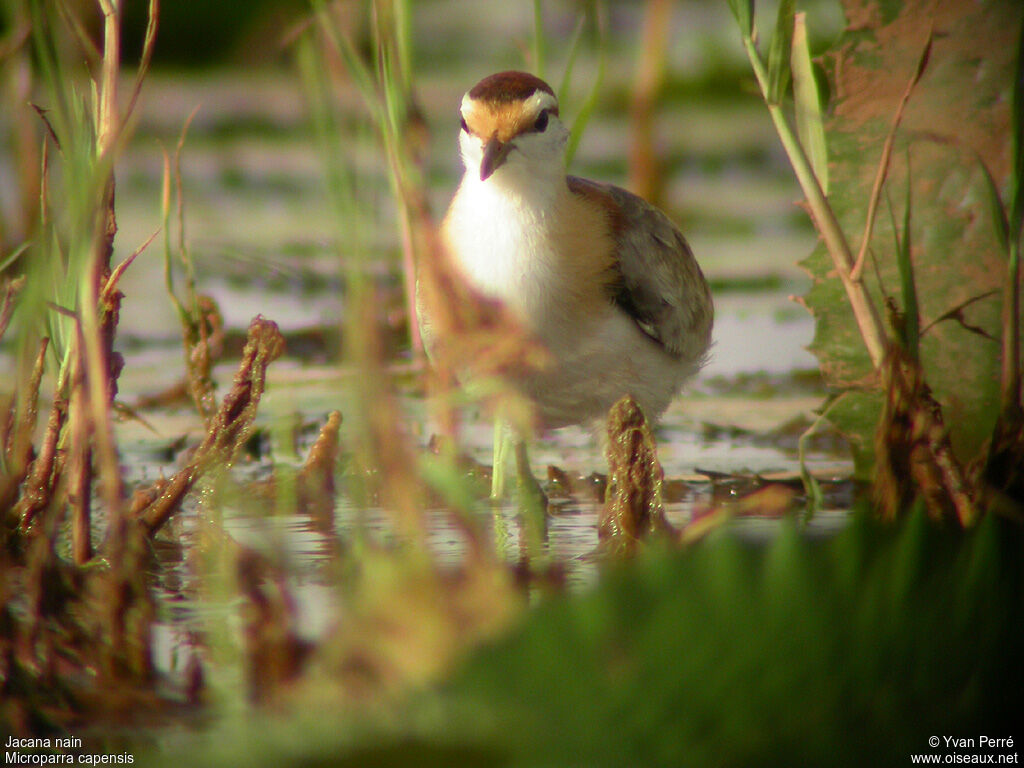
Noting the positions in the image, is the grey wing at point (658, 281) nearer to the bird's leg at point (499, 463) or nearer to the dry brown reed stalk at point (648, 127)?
the bird's leg at point (499, 463)

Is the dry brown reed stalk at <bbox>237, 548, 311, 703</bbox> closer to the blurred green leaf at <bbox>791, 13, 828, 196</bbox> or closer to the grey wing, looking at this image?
the blurred green leaf at <bbox>791, 13, 828, 196</bbox>

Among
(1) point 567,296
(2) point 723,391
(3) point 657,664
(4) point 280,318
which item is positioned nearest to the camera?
(3) point 657,664

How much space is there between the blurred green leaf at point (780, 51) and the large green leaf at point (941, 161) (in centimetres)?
82

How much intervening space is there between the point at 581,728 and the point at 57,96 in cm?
198

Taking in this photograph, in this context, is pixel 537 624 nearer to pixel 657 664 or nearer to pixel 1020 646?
pixel 657 664

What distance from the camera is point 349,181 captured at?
7.43ft

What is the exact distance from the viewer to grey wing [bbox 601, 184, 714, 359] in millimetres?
4027

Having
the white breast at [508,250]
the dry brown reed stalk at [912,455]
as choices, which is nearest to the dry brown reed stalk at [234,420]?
the white breast at [508,250]

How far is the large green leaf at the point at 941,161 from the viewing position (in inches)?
143

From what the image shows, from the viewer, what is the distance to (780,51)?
2.83m

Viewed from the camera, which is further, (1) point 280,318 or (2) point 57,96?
(1) point 280,318

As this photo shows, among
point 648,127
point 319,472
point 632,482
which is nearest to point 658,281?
point 632,482

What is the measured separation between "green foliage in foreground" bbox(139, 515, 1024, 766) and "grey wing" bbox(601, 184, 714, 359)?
2149mm

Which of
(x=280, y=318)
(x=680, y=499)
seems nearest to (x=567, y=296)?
(x=680, y=499)
